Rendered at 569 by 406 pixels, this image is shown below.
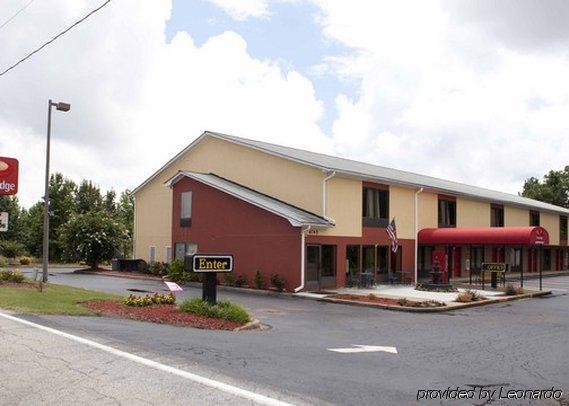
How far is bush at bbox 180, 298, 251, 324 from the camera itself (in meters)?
14.6

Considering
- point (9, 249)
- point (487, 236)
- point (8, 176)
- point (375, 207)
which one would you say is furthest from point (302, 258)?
point (9, 249)

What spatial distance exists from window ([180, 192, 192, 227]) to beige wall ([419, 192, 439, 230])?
13625 mm

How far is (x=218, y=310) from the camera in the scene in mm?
14805

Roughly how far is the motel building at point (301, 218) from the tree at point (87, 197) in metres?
26.8

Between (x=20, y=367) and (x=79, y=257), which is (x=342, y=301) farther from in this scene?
(x=79, y=257)

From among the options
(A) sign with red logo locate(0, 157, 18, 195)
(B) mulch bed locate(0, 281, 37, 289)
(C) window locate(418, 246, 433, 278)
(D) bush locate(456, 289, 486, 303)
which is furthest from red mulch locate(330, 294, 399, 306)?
(A) sign with red logo locate(0, 157, 18, 195)

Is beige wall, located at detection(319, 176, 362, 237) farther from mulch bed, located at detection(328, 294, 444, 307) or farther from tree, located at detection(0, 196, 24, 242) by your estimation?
tree, located at detection(0, 196, 24, 242)

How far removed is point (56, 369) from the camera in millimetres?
8406

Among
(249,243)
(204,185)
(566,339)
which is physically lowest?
(566,339)

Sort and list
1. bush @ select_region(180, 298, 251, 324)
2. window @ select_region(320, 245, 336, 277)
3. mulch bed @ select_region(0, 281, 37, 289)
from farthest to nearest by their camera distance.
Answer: window @ select_region(320, 245, 336, 277), mulch bed @ select_region(0, 281, 37, 289), bush @ select_region(180, 298, 251, 324)

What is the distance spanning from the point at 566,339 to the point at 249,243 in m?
16.8

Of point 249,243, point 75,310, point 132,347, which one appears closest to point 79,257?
point 249,243

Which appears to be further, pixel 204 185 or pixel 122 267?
pixel 122 267

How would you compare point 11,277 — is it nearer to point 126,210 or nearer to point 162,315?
point 162,315
